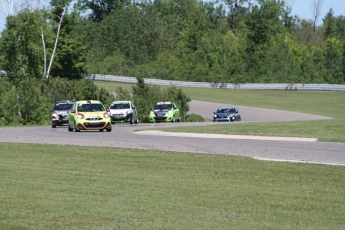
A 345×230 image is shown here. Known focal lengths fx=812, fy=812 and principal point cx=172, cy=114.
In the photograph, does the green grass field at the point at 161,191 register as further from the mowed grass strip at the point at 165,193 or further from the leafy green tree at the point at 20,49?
the leafy green tree at the point at 20,49

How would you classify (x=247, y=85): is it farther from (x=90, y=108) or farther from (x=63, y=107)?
(x=90, y=108)

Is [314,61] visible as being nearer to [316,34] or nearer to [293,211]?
[316,34]

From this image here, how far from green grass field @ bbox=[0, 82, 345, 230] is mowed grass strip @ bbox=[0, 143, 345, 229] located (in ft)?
0.05

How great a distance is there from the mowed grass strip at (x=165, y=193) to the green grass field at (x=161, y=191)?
0.01 meters

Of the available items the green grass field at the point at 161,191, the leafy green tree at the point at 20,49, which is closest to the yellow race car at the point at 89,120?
the green grass field at the point at 161,191

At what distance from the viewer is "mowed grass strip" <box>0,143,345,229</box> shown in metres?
10.6

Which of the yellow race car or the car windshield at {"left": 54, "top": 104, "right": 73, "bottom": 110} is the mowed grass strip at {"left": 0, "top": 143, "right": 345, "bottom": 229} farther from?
the car windshield at {"left": 54, "top": 104, "right": 73, "bottom": 110}

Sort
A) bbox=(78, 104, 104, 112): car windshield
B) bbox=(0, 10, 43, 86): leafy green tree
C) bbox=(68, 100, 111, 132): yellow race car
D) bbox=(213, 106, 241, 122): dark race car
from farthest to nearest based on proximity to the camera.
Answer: bbox=(213, 106, 241, 122): dark race car < bbox=(0, 10, 43, 86): leafy green tree < bbox=(78, 104, 104, 112): car windshield < bbox=(68, 100, 111, 132): yellow race car

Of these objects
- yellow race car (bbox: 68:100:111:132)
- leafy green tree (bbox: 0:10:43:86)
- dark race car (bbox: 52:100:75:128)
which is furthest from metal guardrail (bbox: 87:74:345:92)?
yellow race car (bbox: 68:100:111:132)

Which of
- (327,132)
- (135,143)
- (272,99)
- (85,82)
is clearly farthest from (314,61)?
(135,143)

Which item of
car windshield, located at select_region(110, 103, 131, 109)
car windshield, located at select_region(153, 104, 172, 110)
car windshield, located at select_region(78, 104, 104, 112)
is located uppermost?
car windshield, located at select_region(78, 104, 104, 112)

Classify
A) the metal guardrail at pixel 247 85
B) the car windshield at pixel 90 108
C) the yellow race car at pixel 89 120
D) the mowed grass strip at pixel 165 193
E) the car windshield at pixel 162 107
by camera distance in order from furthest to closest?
the metal guardrail at pixel 247 85, the car windshield at pixel 162 107, the car windshield at pixel 90 108, the yellow race car at pixel 89 120, the mowed grass strip at pixel 165 193

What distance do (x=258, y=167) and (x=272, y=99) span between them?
62.4 meters

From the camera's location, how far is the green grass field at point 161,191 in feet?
35.0
